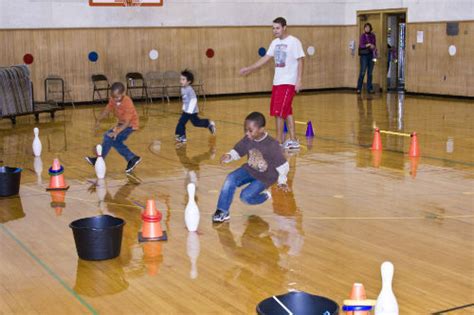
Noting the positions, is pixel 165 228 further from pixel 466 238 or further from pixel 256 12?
pixel 256 12

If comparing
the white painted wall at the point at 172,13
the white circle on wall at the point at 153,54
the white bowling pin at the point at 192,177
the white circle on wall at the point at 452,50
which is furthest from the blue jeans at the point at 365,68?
the white bowling pin at the point at 192,177

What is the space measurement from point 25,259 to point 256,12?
1707cm

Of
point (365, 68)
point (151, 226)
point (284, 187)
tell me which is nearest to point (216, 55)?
point (365, 68)

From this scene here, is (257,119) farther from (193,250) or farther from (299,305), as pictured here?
(299,305)

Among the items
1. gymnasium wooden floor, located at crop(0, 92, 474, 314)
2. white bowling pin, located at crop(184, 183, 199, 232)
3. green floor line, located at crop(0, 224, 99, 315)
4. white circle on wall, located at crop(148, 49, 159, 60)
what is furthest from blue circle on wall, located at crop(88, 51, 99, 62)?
white bowling pin, located at crop(184, 183, 199, 232)

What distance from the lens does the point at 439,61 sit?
68.2ft

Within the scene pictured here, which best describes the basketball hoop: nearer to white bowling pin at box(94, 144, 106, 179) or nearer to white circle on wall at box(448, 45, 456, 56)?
white circle on wall at box(448, 45, 456, 56)

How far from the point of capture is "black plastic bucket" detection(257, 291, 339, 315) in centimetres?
395

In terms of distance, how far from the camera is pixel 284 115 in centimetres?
1134

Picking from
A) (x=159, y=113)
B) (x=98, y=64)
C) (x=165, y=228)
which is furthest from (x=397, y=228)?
(x=98, y=64)

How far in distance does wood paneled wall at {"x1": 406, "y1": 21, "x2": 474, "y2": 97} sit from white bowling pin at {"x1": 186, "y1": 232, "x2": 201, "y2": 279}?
15.2m

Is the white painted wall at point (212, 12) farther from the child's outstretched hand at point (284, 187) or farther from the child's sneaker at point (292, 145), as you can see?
the child's outstretched hand at point (284, 187)

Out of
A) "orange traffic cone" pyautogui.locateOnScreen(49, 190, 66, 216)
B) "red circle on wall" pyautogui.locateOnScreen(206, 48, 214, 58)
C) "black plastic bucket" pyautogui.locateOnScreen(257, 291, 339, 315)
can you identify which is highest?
"red circle on wall" pyautogui.locateOnScreen(206, 48, 214, 58)

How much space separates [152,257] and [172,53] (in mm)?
15619
